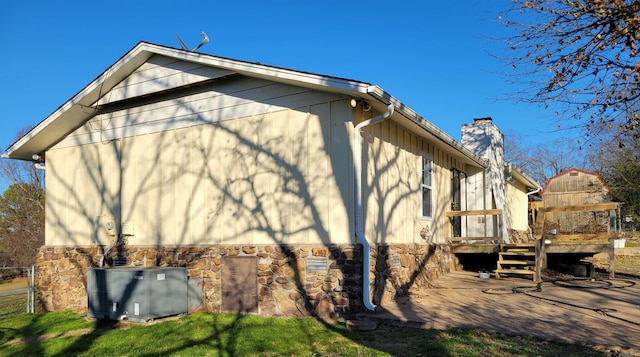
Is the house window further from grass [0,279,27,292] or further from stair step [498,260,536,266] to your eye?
grass [0,279,27,292]

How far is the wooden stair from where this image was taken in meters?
10.4

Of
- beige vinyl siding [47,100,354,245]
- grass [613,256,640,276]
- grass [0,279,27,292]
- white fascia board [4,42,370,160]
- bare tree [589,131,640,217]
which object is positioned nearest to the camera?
white fascia board [4,42,370,160]

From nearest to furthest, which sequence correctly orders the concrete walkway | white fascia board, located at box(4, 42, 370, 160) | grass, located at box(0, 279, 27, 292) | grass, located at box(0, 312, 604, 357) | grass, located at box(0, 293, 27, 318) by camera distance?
1. grass, located at box(0, 312, 604, 357)
2. the concrete walkway
3. white fascia board, located at box(4, 42, 370, 160)
4. grass, located at box(0, 293, 27, 318)
5. grass, located at box(0, 279, 27, 292)

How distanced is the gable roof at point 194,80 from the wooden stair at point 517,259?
2365 millimetres

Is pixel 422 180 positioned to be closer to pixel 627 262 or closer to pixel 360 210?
pixel 360 210

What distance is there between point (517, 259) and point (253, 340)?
714 centimetres

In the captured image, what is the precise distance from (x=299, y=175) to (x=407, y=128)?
263cm

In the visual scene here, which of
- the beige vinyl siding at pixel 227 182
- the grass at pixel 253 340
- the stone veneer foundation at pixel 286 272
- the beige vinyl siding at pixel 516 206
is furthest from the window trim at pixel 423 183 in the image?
the beige vinyl siding at pixel 516 206

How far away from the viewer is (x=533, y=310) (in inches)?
280

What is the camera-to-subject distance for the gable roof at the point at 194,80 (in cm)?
704

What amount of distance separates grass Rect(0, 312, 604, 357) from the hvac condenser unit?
0.63 ft

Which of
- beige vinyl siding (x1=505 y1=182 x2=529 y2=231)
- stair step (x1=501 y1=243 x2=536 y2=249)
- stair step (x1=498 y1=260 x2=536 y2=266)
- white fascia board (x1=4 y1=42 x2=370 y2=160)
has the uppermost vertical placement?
white fascia board (x1=4 y1=42 x2=370 y2=160)

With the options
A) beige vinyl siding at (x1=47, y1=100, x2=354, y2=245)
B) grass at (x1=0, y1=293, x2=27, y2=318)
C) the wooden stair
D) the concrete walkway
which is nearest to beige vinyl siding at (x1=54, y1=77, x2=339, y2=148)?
beige vinyl siding at (x1=47, y1=100, x2=354, y2=245)

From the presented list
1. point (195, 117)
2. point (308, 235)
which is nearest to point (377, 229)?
point (308, 235)
